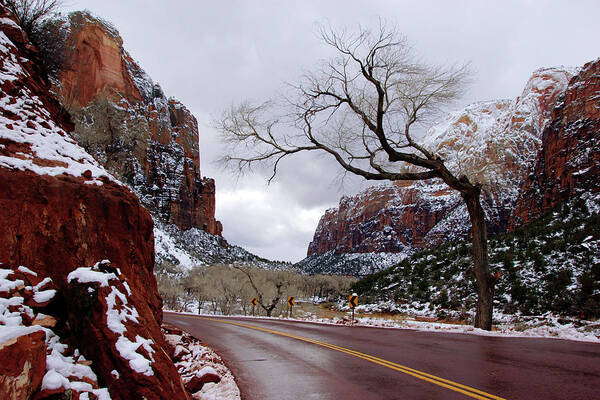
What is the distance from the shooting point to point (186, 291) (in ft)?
254

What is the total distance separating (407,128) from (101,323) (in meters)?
11.7

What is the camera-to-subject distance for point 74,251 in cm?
405

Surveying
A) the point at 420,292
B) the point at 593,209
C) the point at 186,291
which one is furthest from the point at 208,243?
the point at 593,209

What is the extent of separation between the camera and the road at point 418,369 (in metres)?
4.19

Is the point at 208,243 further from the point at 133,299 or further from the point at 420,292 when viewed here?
the point at 133,299

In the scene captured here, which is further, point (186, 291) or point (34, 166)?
point (186, 291)

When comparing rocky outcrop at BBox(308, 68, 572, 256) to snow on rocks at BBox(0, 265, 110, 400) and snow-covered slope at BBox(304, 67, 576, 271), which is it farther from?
snow on rocks at BBox(0, 265, 110, 400)

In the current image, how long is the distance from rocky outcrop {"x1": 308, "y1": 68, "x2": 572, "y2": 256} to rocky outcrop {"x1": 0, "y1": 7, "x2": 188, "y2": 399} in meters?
11.3

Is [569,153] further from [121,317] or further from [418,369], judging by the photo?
[121,317]

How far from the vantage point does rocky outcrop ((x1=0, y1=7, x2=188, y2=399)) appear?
3.03 meters

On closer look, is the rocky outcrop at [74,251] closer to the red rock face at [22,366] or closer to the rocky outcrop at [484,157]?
the red rock face at [22,366]

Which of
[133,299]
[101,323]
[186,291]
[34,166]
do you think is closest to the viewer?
[101,323]

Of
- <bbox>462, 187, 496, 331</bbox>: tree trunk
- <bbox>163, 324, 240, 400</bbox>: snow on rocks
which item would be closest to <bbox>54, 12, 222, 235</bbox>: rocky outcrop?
<bbox>462, 187, 496, 331</bbox>: tree trunk

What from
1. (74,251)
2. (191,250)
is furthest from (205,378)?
(191,250)
